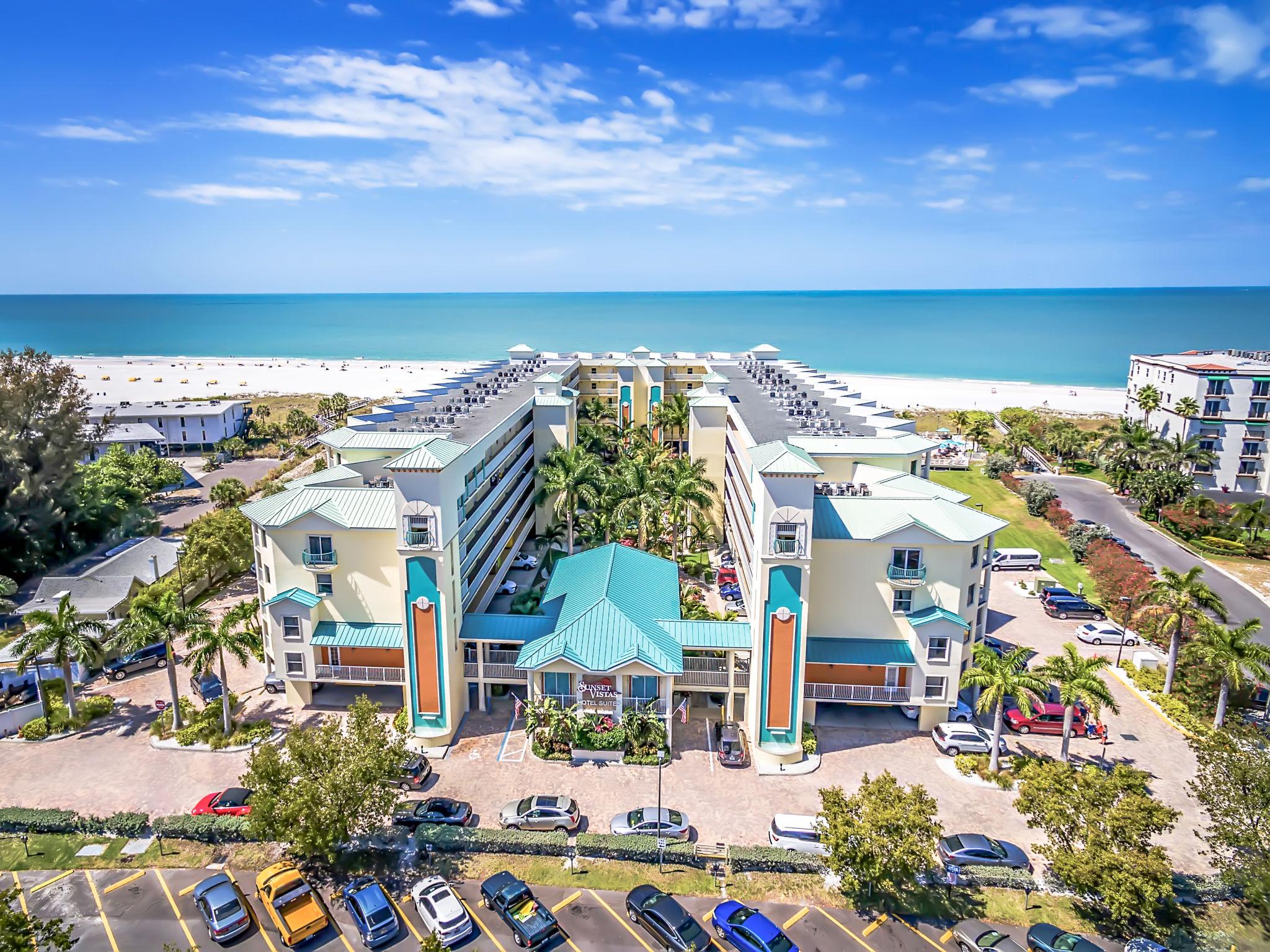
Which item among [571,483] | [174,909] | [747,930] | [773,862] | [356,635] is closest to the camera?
[747,930]

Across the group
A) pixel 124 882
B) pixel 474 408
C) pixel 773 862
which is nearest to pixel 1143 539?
pixel 773 862

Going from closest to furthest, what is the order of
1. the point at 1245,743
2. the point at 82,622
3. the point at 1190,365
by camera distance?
the point at 1245,743 < the point at 82,622 < the point at 1190,365

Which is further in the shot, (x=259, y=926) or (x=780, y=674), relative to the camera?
(x=780, y=674)

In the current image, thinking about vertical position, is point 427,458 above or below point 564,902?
above

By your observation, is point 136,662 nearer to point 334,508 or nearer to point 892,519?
point 334,508

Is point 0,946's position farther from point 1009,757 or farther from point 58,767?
point 1009,757

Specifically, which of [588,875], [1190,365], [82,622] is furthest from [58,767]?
[1190,365]
